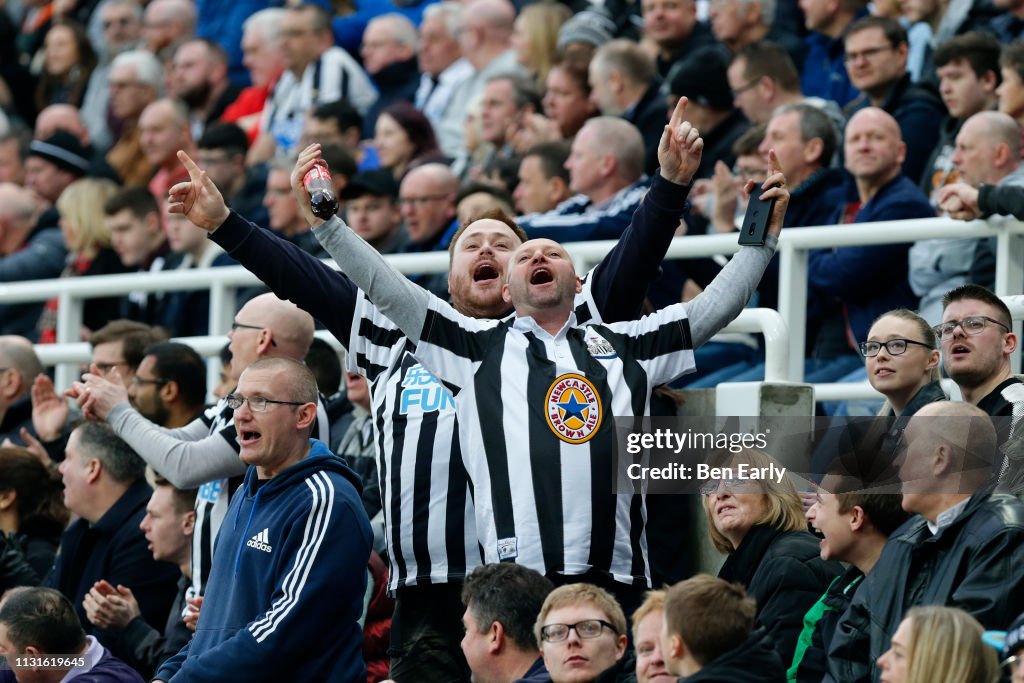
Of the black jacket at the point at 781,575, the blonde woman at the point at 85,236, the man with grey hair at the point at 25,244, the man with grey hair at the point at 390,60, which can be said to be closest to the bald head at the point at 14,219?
the man with grey hair at the point at 25,244

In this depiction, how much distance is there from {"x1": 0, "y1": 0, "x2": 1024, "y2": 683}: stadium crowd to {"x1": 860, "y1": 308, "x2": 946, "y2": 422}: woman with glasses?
0.01 meters

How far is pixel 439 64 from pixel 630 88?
8.73ft

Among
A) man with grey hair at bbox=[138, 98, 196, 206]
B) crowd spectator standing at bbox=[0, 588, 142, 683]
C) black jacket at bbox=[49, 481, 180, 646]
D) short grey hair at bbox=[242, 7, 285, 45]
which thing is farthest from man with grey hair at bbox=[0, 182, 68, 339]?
crowd spectator standing at bbox=[0, 588, 142, 683]

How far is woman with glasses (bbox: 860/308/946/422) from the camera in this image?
6.63 metres

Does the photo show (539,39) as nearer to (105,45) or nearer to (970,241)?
(970,241)

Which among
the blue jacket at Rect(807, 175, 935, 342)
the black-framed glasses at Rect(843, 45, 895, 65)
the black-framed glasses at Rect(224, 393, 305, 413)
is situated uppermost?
the black-framed glasses at Rect(843, 45, 895, 65)

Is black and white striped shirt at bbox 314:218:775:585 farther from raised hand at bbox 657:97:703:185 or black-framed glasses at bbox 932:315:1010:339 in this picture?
black-framed glasses at bbox 932:315:1010:339

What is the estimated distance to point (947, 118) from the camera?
30.5 ft

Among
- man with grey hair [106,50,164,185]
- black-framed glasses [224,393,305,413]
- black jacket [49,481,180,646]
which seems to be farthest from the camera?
man with grey hair [106,50,164,185]

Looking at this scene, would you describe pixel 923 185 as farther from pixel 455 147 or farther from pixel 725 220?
pixel 455 147

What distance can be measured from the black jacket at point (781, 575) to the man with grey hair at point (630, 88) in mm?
4397

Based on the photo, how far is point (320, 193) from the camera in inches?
239

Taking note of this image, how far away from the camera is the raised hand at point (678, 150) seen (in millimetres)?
6262

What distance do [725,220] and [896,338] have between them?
91.8 inches
